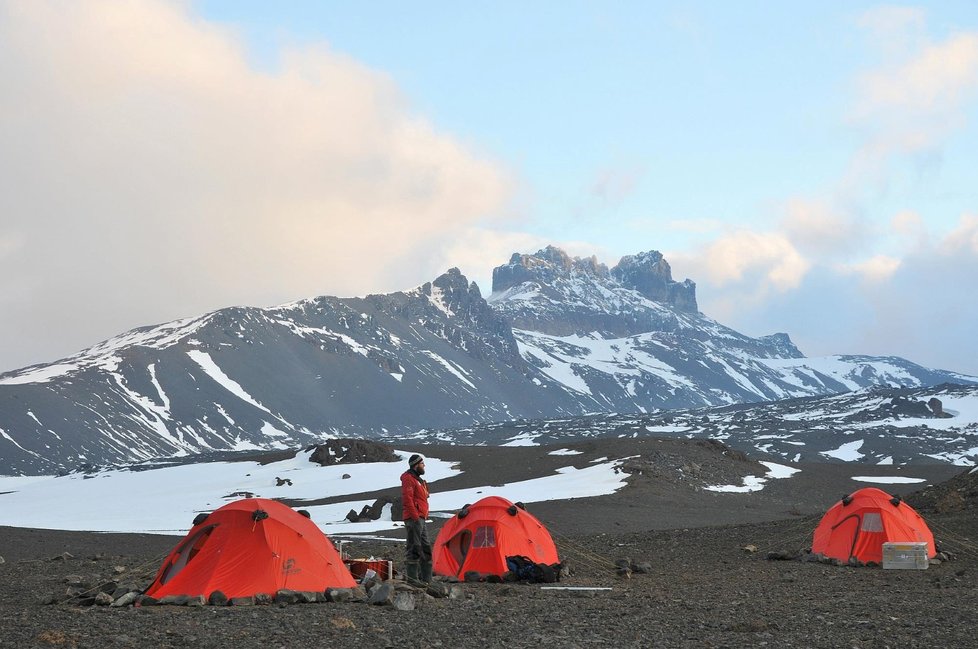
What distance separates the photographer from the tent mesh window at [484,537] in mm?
23281

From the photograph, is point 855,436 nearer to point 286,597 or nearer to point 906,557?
point 906,557

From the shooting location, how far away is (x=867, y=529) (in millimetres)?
25531

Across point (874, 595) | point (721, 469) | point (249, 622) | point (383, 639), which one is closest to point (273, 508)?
point (249, 622)

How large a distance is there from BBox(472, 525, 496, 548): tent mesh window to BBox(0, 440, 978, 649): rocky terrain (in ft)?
6.39

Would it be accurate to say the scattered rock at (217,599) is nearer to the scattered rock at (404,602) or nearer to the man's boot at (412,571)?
the scattered rock at (404,602)

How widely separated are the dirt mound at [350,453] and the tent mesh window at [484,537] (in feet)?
222

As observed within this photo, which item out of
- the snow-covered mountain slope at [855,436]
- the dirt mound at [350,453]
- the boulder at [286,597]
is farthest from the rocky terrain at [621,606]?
the snow-covered mountain slope at [855,436]

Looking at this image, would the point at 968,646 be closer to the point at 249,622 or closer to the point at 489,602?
the point at 489,602

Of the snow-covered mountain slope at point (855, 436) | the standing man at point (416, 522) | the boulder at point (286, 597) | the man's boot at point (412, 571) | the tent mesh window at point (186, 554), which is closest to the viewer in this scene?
the boulder at point (286, 597)

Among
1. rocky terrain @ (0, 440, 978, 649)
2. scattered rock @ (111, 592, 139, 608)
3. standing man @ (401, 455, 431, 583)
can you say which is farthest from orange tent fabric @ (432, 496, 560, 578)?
scattered rock @ (111, 592, 139, 608)

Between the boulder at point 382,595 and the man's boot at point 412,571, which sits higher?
the man's boot at point 412,571

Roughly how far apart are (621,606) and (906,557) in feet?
32.8

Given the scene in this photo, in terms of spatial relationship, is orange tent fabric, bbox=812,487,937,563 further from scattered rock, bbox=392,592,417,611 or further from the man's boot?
scattered rock, bbox=392,592,417,611

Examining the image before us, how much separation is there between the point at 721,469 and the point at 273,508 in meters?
56.4
